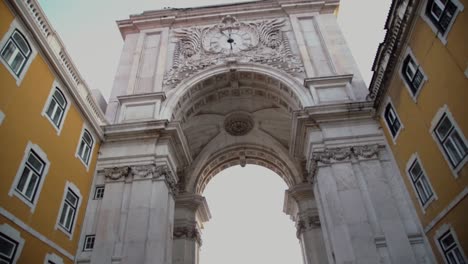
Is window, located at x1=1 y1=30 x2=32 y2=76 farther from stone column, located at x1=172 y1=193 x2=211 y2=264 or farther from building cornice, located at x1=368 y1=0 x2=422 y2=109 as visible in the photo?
stone column, located at x1=172 y1=193 x2=211 y2=264

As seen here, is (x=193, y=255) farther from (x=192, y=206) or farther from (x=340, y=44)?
(x=340, y=44)

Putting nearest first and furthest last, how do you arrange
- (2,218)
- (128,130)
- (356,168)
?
(2,218) < (356,168) < (128,130)

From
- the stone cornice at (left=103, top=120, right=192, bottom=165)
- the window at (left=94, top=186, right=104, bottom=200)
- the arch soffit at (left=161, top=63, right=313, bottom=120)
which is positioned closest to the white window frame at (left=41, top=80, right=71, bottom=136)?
the stone cornice at (left=103, top=120, right=192, bottom=165)

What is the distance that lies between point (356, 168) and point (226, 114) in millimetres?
14070

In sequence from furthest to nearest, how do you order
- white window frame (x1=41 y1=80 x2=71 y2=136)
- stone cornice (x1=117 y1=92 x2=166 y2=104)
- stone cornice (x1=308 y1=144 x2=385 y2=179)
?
stone cornice (x1=117 y1=92 x2=166 y2=104) < stone cornice (x1=308 y1=144 x2=385 y2=179) < white window frame (x1=41 y1=80 x2=71 y2=136)

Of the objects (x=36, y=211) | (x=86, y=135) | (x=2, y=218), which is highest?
(x=86, y=135)

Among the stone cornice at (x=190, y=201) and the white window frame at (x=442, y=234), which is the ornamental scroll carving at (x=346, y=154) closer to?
the white window frame at (x=442, y=234)

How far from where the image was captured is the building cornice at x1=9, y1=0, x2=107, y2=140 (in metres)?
13.8

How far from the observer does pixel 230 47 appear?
26.2m

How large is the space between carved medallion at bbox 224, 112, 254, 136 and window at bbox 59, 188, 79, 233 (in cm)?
1614

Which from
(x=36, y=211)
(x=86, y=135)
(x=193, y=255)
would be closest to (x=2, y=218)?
(x=36, y=211)

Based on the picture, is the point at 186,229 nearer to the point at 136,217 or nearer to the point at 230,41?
the point at 136,217

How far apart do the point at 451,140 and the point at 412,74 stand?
12.5 feet

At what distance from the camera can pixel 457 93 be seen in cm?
1176
